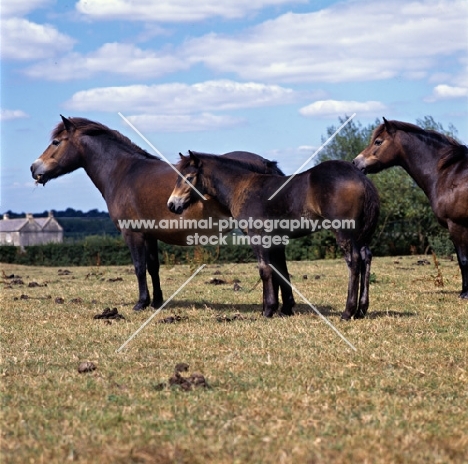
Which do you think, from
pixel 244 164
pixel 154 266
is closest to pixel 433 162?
pixel 244 164

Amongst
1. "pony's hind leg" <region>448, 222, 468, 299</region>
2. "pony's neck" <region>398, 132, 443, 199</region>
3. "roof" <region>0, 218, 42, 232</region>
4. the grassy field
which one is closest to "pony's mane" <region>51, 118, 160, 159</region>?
the grassy field

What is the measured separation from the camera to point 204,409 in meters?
5.50

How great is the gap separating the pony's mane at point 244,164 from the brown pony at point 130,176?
0.05ft

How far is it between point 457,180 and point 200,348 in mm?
6104

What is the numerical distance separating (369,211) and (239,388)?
406 cm

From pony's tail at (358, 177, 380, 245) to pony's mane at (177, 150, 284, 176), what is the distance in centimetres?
207

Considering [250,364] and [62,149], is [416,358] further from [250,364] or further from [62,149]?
[62,149]

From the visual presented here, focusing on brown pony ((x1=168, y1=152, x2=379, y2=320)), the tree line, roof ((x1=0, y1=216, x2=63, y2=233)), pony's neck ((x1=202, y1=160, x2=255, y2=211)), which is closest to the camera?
brown pony ((x1=168, y1=152, x2=379, y2=320))

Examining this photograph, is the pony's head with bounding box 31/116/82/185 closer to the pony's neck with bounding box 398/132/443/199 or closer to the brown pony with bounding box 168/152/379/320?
the brown pony with bounding box 168/152/379/320

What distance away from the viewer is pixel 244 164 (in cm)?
1100

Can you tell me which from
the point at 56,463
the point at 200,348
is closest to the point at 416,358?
the point at 200,348

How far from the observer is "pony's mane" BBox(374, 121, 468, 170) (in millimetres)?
12414

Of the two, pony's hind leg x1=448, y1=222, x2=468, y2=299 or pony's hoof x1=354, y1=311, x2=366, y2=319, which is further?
pony's hind leg x1=448, y1=222, x2=468, y2=299

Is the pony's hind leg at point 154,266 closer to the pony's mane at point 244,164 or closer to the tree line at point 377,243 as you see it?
the pony's mane at point 244,164
